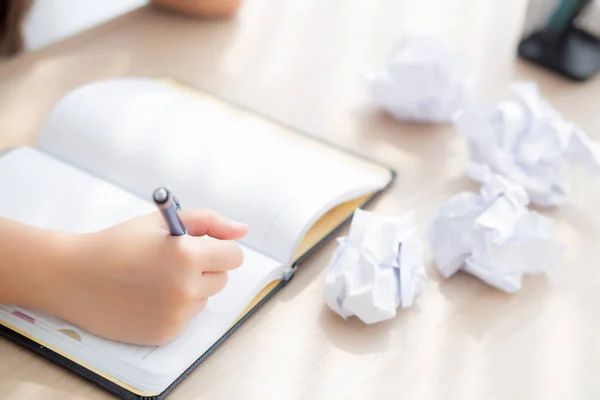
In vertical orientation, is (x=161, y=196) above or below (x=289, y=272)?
above

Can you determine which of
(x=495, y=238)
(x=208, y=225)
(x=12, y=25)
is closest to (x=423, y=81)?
(x=495, y=238)

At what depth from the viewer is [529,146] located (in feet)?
3.09

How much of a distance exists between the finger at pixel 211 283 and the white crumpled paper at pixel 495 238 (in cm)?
21

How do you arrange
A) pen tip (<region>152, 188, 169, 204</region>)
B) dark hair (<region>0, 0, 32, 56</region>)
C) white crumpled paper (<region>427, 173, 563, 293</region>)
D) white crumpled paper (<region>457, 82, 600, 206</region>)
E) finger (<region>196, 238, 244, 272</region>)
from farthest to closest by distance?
dark hair (<region>0, 0, 32, 56</region>)
white crumpled paper (<region>457, 82, 600, 206</region>)
white crumpled paper (<region>427, 173, 563, 293</region>)
finger (<region>196, 238, 244, 272</region>)
pen tip (<region>152, 188, 169, 204</region>)

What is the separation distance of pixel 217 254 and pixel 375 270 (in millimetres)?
140

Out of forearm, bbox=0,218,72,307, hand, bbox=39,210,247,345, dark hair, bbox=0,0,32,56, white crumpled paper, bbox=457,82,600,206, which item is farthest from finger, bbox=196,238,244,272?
dark hair, bbox=0,0,32,56

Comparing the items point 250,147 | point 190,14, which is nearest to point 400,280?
point 250,147

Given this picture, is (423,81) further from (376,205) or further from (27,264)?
(27,264)

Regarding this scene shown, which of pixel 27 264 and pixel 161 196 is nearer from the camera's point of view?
pixel 161 196

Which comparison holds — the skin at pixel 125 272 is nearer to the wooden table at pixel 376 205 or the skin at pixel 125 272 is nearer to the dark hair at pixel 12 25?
the wooden table at pixel 376 205

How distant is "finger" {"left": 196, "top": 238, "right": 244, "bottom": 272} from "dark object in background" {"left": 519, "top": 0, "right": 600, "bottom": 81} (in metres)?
0.57

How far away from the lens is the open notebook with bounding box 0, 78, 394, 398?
0.73 meters

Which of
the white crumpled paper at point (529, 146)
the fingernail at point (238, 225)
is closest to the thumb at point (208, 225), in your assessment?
the fingernail at point (238, 225)

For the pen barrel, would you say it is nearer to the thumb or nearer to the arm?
the thumb
